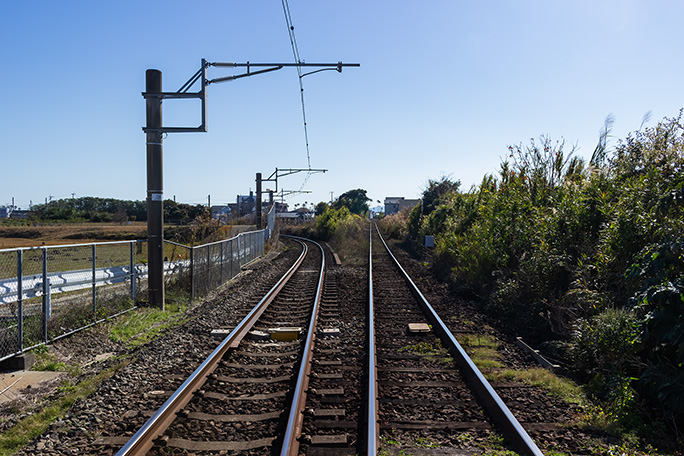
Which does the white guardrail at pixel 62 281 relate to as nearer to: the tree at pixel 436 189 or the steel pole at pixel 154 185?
the steel pole at pixel 154 185

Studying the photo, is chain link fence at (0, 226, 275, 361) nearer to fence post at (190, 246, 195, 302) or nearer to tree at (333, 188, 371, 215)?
fence post at (190, 246, 195, 302)

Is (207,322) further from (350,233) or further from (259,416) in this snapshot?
(350,233)

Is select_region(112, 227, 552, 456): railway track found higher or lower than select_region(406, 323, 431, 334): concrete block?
lower

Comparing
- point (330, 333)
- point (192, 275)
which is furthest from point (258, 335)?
point (192, 275)

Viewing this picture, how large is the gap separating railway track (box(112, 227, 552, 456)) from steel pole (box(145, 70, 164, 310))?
321 cm

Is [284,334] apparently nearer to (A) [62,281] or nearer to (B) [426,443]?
(A) [62,281]

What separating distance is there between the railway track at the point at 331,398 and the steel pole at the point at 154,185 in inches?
126

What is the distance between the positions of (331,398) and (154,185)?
316 inches

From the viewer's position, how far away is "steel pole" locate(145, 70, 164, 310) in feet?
40.7

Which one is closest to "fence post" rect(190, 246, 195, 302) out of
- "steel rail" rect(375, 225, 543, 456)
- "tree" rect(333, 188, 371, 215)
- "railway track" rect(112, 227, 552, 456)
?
"railway track" rect(112, 227, 552, 456)

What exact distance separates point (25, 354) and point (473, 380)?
6.23m

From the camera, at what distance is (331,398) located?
6.20 m

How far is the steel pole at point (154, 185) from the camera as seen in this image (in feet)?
40.7

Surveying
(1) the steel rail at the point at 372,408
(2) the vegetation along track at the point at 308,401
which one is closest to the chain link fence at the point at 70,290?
(2) the vegetation along track at the point at 308,401
